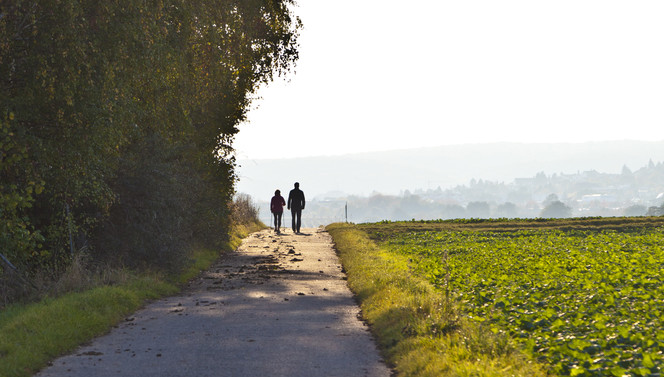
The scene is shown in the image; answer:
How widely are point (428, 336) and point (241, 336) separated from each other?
9.07ft

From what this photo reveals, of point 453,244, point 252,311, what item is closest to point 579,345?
point 252,311

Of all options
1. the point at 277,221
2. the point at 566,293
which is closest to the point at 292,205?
the point at 277,221

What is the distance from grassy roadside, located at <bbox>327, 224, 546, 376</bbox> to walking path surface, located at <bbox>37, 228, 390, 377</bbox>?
309mm

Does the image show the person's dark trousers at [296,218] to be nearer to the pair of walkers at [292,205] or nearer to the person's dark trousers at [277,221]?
the pair of walkers at [292,205]

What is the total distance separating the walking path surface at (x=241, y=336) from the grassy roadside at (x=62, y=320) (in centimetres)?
26

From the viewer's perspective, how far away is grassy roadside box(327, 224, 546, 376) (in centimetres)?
820

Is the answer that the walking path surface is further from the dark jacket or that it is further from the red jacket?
the red jacket

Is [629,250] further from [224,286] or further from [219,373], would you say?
[219,373]

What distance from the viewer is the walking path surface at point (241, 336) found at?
8867mm

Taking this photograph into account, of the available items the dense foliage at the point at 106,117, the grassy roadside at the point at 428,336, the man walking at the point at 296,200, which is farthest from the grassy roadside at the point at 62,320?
the man walking at the point at 296,200

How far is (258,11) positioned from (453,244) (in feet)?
40.4

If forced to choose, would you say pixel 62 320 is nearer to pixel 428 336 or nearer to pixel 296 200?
pixel 428 336

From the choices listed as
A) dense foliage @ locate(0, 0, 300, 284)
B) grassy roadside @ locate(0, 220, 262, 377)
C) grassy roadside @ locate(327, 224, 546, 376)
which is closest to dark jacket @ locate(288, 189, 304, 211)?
dense foliage @ locate(0, 0, 300, 284)

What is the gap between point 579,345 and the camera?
357 inches
